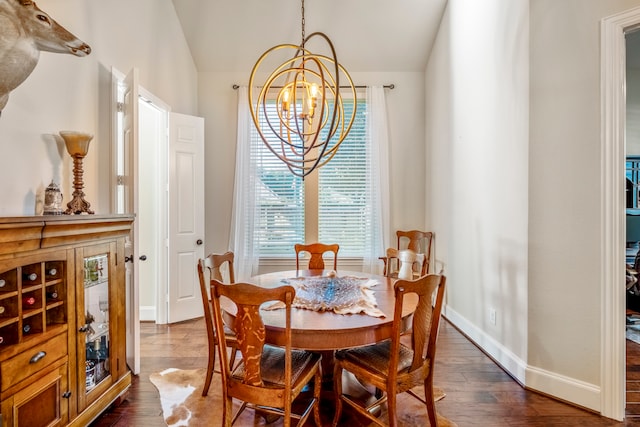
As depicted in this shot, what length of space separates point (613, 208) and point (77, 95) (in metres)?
3.68

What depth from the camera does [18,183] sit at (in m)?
1.89

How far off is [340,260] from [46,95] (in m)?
3.39

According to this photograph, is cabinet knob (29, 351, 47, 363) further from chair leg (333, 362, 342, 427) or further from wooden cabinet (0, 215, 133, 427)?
chair leg (333, 362, 342, 427)

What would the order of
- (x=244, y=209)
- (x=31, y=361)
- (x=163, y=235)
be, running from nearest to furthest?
(x=31, y=361) < (x=163, y=235) < (x=244, y=209)

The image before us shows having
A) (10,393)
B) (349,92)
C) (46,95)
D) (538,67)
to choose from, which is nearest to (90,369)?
(10,393)

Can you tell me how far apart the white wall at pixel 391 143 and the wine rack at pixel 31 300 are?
8.89 ft

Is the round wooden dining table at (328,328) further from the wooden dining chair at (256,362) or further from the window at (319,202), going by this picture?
the window at (319,202)

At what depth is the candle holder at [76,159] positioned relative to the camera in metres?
2.10

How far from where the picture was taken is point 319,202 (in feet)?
14.8

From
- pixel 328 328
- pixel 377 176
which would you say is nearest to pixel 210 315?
pixel 328 328

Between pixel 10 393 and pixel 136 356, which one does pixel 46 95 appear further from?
pixel 136 356

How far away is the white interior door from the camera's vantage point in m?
3.77

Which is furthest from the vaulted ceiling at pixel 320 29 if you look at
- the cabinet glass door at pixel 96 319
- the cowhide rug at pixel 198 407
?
the cowhide rug at pixel 198 407

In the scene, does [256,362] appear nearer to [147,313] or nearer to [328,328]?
[328,328]
